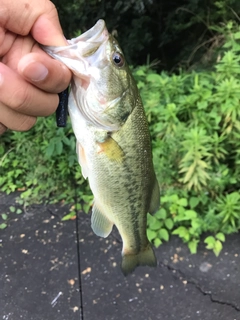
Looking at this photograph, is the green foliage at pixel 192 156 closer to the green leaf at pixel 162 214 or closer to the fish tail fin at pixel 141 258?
the green leaf at pixel 162 214

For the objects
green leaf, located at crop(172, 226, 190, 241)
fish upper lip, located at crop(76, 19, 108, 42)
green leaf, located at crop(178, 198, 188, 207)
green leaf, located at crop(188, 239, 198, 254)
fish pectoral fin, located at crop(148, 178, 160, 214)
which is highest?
fish upper lip, located at crop(76, 19, 108, 42)

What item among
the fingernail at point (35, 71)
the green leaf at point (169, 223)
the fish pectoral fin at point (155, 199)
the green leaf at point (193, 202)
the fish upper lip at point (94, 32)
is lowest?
the green leaf at point (169, 223)

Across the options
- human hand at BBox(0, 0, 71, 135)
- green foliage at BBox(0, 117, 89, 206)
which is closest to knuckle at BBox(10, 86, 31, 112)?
human hand at BBox(0, 0, 71, 135)

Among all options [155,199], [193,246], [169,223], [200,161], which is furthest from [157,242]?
[155,199]

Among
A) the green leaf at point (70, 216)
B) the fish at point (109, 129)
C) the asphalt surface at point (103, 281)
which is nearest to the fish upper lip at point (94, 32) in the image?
the fish at point (109, 129)

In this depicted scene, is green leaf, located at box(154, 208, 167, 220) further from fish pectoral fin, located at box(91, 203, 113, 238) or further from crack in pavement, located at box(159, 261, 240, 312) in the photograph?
fish pectoral fin, located at box(91, 203, 113, 238)

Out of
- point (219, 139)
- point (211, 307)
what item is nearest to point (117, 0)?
point (219, 139)

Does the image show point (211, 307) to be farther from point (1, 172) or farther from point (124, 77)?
point (1, 172)
